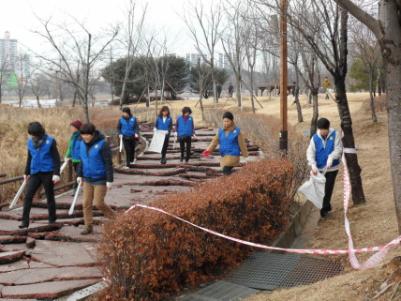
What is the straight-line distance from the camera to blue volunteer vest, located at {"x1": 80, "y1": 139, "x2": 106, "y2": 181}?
22.9 ft

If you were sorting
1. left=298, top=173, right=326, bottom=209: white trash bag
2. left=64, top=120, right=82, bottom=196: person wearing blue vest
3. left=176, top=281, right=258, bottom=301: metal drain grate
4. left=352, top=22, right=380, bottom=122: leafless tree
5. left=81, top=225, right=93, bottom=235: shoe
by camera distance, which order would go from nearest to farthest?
left=176, top=281, right=258, bottom=301: metal drain grate < left=81, top=225, right=93, bottom=235: shoe < left=298, top=173, right=326, bottom=209: white trash bag < left=64, top=120, right=82, bottom=196: person wearing blue vest < left=352, top=22, right=380, bottom=122: leafless tree

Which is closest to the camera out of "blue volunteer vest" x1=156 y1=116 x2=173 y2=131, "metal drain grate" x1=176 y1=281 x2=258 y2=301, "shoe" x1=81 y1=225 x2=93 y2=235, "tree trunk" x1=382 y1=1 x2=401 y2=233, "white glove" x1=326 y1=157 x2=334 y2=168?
"tree trunk" x1=382 y1=1 x2=401 y2=233

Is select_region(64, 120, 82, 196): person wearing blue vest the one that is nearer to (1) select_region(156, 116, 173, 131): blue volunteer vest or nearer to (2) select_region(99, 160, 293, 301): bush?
(2) select_region(99, 160, 293, 301): bush

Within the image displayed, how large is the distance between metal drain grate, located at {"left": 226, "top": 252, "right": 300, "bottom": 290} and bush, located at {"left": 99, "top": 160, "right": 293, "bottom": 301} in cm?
16

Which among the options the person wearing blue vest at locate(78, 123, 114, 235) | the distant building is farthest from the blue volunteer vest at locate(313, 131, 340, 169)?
the distant building

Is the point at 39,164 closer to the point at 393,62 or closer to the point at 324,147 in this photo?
the point at 324,147

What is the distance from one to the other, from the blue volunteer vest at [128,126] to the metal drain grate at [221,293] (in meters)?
7.98

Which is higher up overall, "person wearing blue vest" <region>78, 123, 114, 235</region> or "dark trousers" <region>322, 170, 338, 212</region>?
"person wearing blue vest" <region>78, 123, 114, 235</region>

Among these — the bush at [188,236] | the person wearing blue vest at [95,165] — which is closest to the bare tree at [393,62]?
the bush at [188,236]

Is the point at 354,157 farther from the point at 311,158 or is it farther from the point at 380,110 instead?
the point at 380,110

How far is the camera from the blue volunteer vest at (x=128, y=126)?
42.7 feet

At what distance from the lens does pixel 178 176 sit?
12.6 metres

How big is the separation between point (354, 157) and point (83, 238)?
4.51 metres

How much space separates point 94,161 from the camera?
698 centimetres
